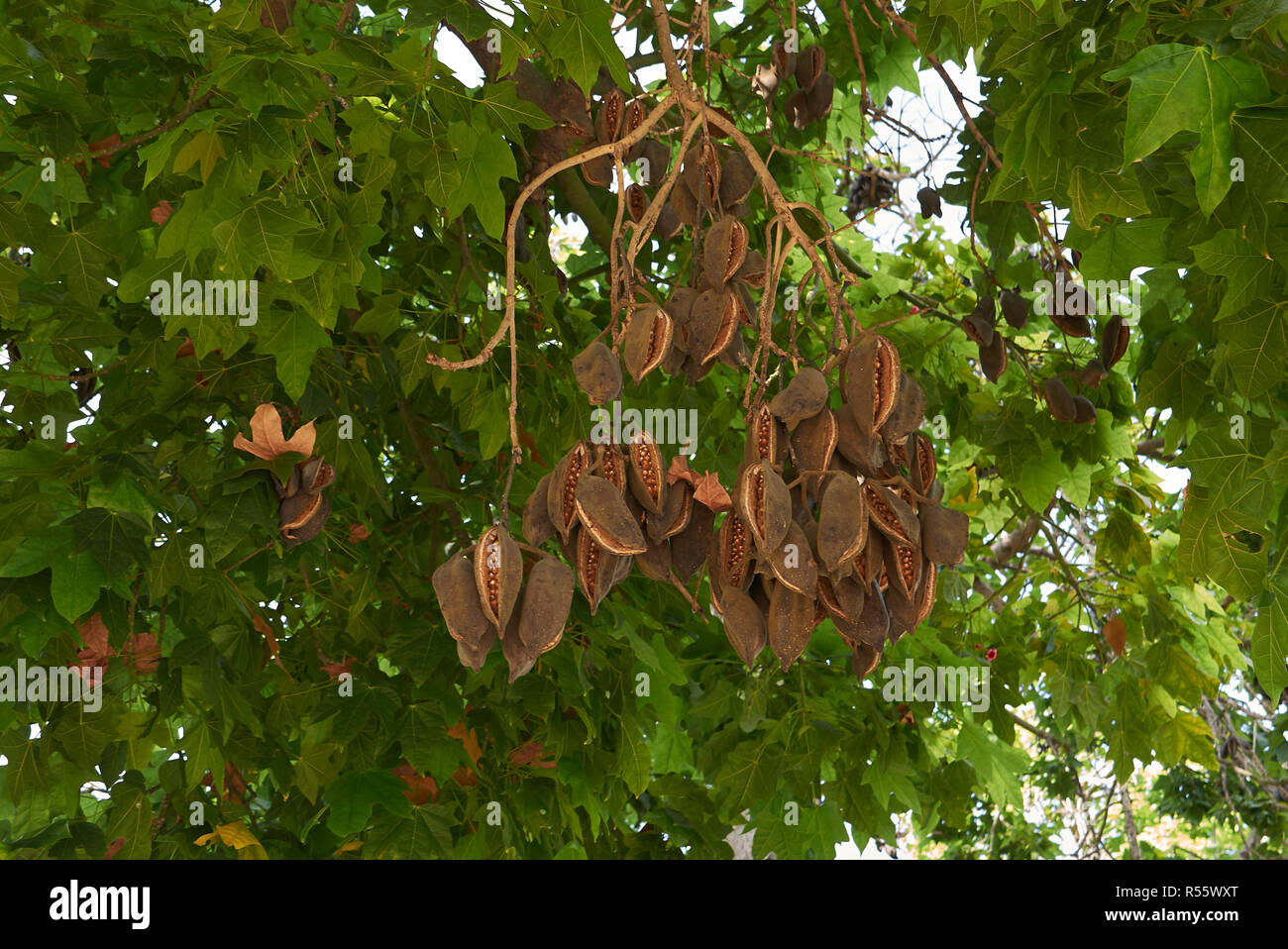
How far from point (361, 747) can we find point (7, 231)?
1.57 m

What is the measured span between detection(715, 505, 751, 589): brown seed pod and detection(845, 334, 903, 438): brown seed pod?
0.78 ft

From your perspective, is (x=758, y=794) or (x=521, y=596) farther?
(x=758, y=794)

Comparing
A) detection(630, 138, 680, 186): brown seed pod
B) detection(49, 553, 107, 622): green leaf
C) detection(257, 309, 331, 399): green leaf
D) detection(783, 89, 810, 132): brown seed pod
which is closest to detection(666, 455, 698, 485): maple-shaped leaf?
detection(257, 309, 331, 399): green leaf

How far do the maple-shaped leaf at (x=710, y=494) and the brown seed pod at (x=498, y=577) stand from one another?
0.31 metres

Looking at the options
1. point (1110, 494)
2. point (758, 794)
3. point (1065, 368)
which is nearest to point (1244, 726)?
point (1110, 494)

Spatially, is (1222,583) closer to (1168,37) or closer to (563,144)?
(1168,37)

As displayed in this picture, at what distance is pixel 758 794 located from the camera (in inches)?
156

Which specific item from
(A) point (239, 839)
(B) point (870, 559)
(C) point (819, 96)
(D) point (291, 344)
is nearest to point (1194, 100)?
(B) point (870, 559)

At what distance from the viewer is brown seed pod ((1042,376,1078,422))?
383 centimetres

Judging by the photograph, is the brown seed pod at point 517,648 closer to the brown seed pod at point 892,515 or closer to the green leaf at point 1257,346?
the brown seed pod at point 892,515

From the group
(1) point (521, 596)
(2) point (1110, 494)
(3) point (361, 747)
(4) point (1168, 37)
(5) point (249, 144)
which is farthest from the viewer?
(2) point (1110, 494)

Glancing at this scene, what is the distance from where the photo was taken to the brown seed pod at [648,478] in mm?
1850

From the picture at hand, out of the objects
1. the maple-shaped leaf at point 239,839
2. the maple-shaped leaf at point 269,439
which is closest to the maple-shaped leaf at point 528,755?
the maple-shaped leaf at point 239,839

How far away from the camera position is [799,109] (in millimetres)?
3594
